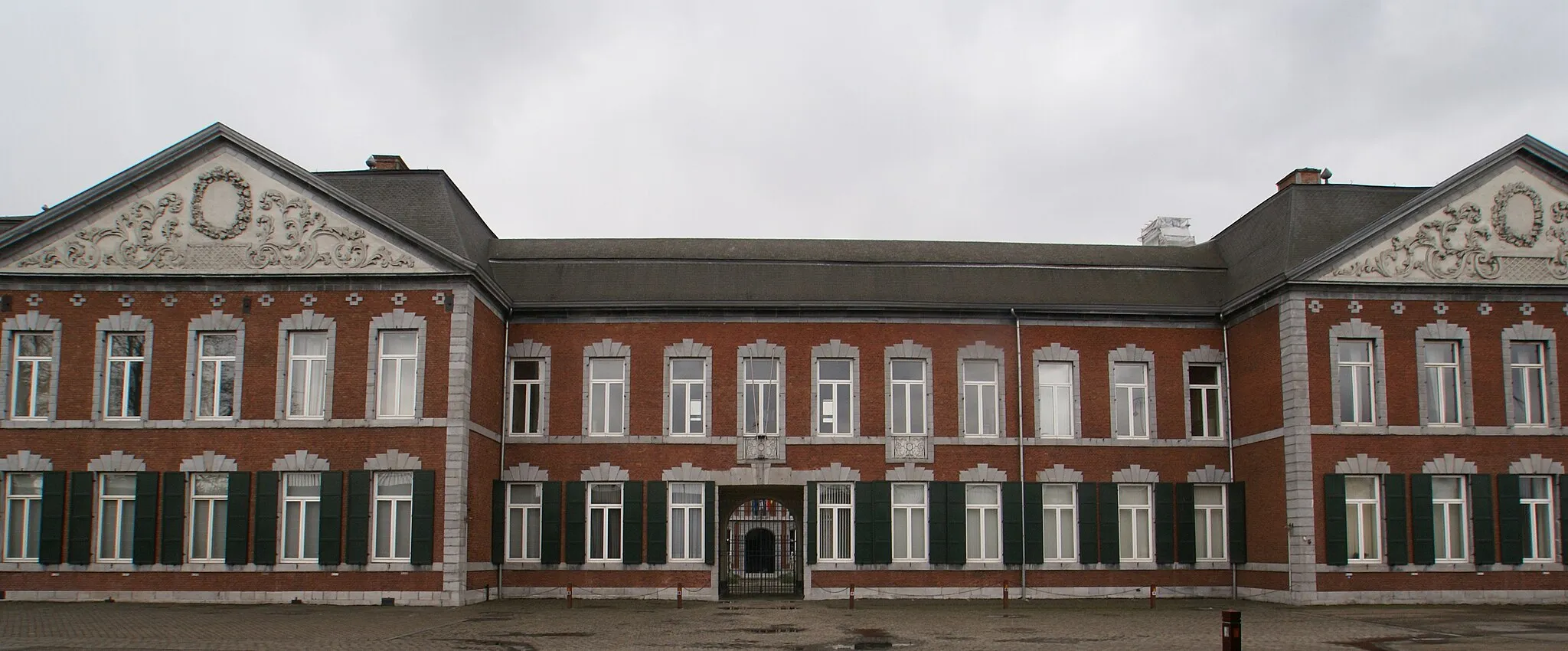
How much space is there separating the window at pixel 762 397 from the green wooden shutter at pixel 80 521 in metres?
14.5

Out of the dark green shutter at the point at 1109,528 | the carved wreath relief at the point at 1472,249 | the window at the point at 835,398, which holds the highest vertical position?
the carved wreath relief at the point at 1472,249

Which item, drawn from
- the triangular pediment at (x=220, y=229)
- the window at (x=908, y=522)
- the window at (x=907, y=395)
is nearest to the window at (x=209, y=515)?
the triangular pediment at (x=220, y=229)

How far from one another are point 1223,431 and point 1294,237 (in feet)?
16.3

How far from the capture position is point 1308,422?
92.7ft

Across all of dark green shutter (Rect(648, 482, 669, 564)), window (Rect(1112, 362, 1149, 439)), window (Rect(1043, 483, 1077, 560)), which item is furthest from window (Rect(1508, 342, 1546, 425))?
dark green shutter (Rect(648, 482, 669, 564))

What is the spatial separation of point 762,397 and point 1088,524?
8.29 metres

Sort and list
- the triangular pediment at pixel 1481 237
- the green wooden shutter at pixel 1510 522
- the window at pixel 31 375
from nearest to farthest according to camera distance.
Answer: the green wooden shutter at pixel 1510 522 < the window at pixel 31 375 < the triangular pediment at pixel 1481 237

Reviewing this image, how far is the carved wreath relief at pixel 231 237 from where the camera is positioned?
1129 inches

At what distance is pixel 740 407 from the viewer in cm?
3125

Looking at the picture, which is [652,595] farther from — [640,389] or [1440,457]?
[1440,457]

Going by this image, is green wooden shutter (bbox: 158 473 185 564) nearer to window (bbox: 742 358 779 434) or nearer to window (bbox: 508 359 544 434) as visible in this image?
window (bbox: 508 359 544 434)

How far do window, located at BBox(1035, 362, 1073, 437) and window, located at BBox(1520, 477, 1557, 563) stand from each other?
9930 millimetres

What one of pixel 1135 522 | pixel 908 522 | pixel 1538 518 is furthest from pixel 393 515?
pixel 1538 518

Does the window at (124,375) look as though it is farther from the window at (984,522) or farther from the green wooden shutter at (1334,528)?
the green wooden shutter at (1334,528)
